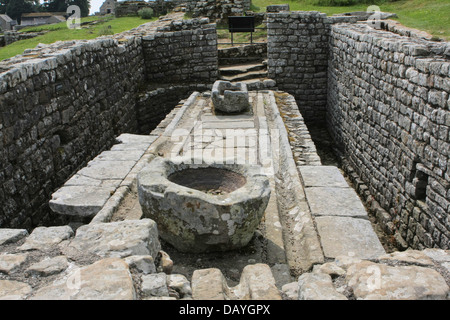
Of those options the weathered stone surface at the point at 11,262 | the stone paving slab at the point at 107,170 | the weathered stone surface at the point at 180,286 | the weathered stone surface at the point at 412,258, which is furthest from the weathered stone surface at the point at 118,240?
the stone paving slab at the point at 107,170

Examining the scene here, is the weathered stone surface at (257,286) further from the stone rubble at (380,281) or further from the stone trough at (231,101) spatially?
the stone trough at (231,101)

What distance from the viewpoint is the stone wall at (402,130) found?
18.9ft

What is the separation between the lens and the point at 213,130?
827 cm

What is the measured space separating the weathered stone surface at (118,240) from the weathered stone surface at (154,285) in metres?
0.39

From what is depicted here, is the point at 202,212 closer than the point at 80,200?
Yes

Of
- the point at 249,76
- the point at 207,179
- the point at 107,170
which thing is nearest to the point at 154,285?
the point at 207,179

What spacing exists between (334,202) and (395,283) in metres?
2.38

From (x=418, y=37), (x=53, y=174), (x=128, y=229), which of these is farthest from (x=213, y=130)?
(x=128, y=229)

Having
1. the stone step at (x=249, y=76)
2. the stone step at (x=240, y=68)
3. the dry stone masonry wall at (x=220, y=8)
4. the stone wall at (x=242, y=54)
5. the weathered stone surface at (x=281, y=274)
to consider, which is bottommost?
the weathered stone surface at (x=281, y=274)

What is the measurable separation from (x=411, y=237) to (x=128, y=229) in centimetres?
495

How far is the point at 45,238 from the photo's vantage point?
3391 millimetres

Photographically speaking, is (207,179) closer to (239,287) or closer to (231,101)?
(239,287)

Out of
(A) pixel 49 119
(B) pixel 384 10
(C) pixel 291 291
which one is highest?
(B) pixel 384 10

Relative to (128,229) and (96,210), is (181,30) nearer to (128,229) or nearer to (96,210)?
(96,210)
